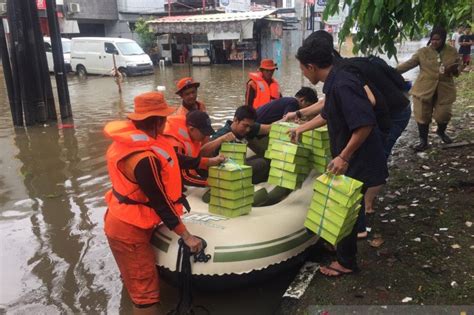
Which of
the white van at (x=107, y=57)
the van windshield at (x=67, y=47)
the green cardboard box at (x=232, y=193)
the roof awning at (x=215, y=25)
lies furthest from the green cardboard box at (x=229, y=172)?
the roof awning at (x=215, y=25)

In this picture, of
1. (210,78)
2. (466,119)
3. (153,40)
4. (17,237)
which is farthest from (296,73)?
(17,237)

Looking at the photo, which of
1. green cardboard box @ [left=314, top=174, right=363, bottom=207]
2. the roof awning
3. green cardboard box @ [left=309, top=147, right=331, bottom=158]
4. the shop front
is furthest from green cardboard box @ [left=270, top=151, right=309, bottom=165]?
the roof awning

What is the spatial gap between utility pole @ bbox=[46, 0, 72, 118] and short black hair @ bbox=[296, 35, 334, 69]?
9.11m

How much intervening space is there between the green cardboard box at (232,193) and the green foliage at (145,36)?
26.6 m

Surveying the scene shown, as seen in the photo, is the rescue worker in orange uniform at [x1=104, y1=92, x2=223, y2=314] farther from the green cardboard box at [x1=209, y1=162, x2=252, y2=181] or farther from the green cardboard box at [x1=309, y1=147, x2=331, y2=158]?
the green cardboard box at [x1=309, y1=147, x2=331, y2=158]

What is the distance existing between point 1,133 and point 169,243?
8348mm

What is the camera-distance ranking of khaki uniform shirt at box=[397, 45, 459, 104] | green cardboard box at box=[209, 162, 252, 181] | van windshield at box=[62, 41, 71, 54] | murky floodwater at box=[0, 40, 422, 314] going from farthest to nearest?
van windshield at box=[62, 41, 71, 54] < khaki uniform shirt at box=[397, 45, 459, 104] < murky floodwater at box=[0, 40, 422, 314] < green cardboard box at box=[209, 162, 252, 181]

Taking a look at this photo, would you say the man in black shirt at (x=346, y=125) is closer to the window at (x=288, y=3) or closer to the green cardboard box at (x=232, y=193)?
the green cardboard box at (x=232, y=193)

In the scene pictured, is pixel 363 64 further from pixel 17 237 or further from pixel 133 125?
→ pixel 17 237

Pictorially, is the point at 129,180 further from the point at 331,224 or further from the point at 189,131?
the point at 331,224

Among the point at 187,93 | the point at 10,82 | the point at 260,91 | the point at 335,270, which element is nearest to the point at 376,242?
the point at 335,270

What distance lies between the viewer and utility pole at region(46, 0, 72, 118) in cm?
1046

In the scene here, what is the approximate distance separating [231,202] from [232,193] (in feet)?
0.27

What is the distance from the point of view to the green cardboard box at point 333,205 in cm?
289
